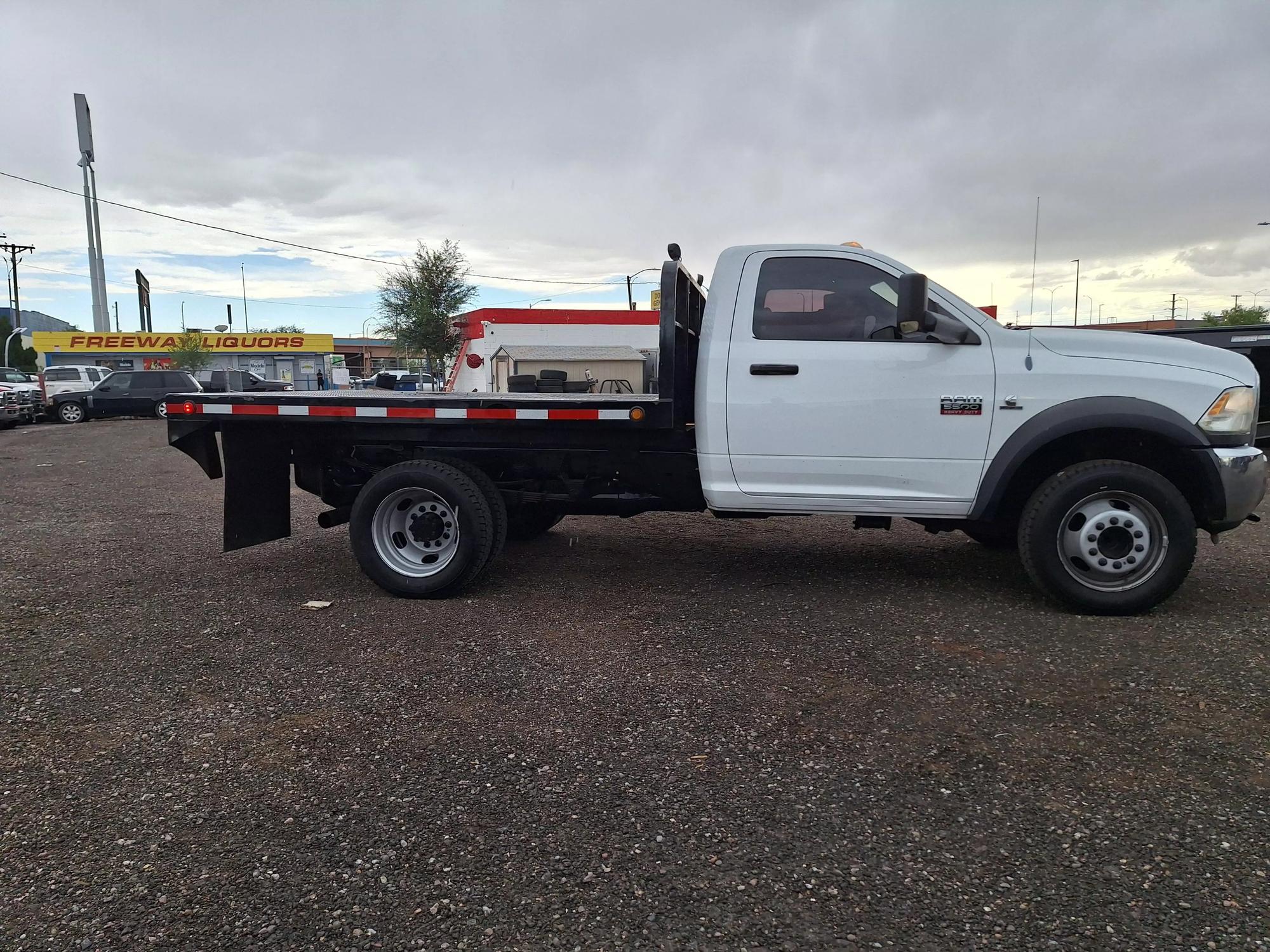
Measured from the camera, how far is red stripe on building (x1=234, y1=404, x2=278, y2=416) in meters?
5.58

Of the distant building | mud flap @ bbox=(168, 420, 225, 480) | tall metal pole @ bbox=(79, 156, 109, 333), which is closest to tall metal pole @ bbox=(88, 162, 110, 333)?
tall metal pole @ bbox=(79, 156, 109, 333)

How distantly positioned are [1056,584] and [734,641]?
1.90m

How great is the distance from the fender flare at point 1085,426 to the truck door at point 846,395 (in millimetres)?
128

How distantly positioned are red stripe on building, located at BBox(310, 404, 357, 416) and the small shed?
1524 cm

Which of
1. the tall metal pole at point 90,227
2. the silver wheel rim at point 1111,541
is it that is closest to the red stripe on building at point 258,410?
the silver wheel rim at point 1111,541

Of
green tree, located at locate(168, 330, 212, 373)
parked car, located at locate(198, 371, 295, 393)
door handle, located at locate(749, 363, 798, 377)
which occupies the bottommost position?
door handle, located at locate(749, 363, 798, 377)

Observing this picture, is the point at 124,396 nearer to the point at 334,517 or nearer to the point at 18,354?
the point at 334,517

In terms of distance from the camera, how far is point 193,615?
511cm

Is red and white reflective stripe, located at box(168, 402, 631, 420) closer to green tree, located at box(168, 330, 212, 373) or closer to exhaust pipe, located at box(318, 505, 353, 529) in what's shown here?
exhaust pipe, located at box(318, 505, 353, 529)

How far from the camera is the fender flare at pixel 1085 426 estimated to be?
15.7ft

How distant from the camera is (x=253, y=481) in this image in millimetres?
5887

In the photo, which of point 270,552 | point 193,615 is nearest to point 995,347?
point 193,615

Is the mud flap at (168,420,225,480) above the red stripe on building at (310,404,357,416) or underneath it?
underneath

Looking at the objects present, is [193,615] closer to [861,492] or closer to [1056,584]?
[861,492]
